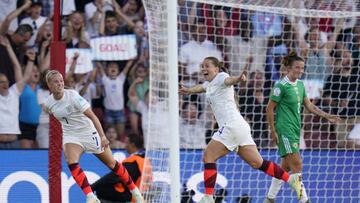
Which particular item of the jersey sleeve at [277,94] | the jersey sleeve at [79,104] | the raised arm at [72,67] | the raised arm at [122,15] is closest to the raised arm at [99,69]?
the raised arm at [72,67]

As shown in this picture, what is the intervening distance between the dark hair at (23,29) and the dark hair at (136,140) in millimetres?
2402

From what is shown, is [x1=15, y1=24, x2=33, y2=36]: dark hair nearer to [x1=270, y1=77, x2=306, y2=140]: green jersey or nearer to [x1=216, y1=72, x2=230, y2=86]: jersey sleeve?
[x1=216, y1=72, x2=230, y2=86]: jersey sleeve

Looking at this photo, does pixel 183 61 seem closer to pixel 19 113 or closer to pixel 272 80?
pixel 272 80

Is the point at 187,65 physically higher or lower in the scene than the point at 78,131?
higher

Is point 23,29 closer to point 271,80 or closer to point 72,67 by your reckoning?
point 72,67

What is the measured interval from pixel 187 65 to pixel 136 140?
216cm

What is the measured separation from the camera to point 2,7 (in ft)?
49.4

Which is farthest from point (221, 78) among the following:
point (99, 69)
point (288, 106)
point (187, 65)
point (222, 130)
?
point (99, 69)

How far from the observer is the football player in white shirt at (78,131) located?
11219 millimetres

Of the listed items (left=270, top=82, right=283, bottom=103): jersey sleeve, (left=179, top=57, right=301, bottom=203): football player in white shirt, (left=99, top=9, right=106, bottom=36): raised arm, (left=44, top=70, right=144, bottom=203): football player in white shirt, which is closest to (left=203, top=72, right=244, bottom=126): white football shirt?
(left=179, top=57, right=301, bottom=203): football player in white shirt

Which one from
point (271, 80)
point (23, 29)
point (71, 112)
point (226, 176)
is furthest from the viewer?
point (271, 80)

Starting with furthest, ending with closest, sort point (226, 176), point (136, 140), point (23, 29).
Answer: point (23, 29)
point (226, 176)
point (136, 140)

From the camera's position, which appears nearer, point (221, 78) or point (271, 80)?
point (221, 78)

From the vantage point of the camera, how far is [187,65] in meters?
15.3
